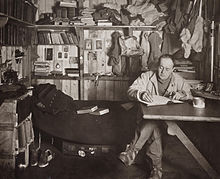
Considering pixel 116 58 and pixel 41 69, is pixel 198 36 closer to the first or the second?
pixel 116 58

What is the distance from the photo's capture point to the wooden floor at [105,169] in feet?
10.3

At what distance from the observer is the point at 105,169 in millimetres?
3320

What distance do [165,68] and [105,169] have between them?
123cm

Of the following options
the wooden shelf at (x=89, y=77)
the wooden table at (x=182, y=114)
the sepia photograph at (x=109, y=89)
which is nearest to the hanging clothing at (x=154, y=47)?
the sepia photograph at (x=109, y=89)

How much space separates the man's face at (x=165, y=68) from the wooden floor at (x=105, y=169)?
3.17 ft

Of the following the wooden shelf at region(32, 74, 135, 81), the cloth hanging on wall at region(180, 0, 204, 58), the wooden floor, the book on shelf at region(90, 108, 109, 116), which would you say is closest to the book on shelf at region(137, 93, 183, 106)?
the wooden floor

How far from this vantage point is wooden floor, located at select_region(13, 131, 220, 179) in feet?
10.3

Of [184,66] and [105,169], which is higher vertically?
[184,66]

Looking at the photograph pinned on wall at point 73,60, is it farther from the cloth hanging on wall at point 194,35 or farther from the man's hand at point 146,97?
the man's hand at point 146,97

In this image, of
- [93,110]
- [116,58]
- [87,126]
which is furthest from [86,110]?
[116,58]

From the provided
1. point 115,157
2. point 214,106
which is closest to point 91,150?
point 115,157

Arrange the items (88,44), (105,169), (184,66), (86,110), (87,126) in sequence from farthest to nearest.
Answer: (88,44)
(184,66)
(86,110)
(87,126)
(105,169)

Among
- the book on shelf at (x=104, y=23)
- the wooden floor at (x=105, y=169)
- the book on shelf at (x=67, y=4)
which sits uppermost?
the book on shelf at (x=67, y=4)

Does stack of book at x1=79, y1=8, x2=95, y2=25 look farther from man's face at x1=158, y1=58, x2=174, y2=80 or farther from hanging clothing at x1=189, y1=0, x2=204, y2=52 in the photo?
man's face at x1=158, y1=58, x2=174, y2=80
